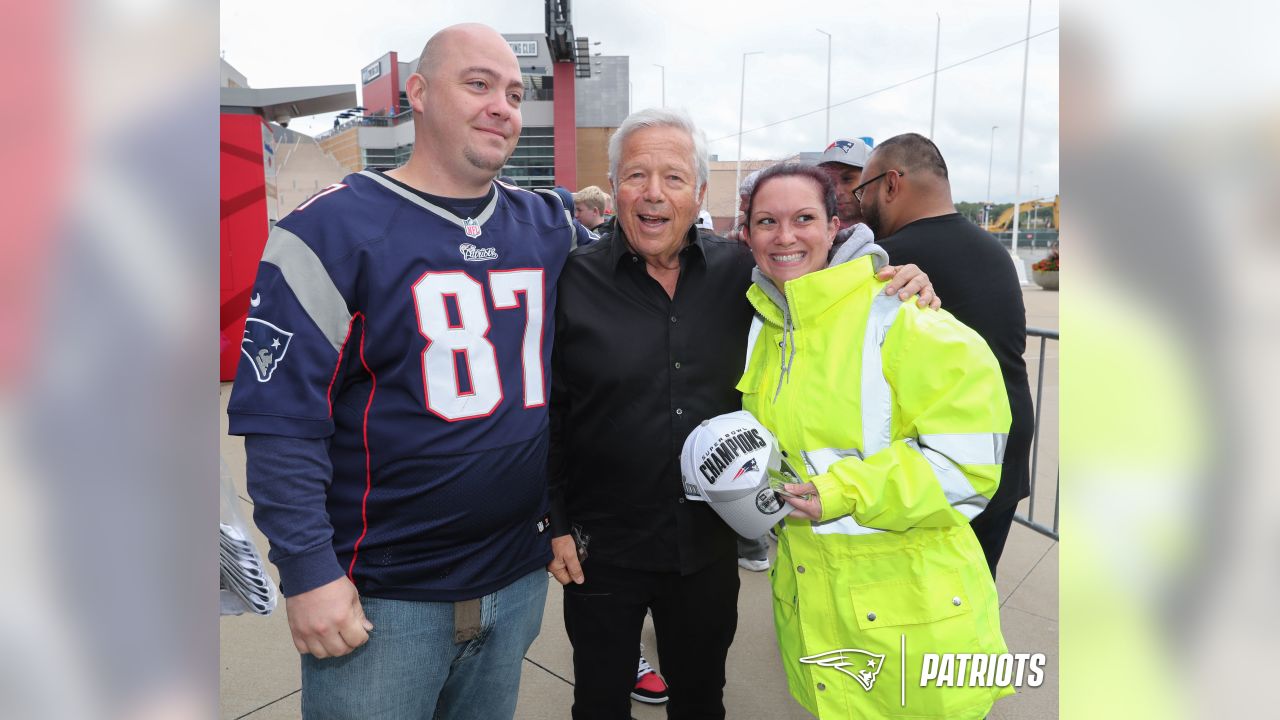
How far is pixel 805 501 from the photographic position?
6.27 feet

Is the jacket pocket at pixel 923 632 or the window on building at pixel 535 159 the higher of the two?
the window on building at pixel 535 159

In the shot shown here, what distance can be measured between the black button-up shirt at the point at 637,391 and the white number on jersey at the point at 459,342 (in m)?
0.35

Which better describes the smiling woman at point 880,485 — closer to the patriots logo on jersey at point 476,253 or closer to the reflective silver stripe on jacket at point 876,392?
the reflective silver stripe on jacket at point 876,392

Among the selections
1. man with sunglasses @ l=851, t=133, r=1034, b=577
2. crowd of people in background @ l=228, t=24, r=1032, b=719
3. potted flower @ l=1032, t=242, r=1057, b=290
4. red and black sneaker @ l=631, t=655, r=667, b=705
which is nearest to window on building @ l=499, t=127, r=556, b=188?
potted flower @ l=1032, t=242, r=1057, b=290

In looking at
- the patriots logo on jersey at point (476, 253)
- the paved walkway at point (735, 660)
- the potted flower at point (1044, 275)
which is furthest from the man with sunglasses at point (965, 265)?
the potted flower at point (1044, 275)

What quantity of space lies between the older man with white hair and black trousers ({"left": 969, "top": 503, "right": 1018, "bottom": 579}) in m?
1.20

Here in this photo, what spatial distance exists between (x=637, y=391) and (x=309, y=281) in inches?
41.4

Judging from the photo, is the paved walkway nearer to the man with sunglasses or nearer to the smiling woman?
the man with sunglasses

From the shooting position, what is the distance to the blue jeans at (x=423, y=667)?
1963 mm

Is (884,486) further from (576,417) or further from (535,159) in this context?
(535,159)

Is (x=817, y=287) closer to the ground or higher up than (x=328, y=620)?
higher up

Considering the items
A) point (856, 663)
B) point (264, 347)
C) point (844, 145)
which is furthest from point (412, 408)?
point (844, 145)
